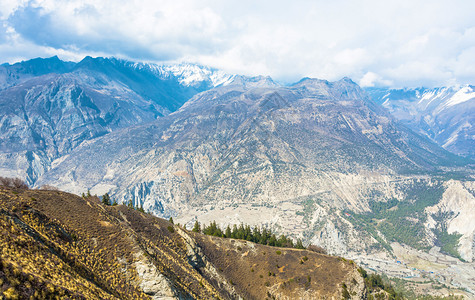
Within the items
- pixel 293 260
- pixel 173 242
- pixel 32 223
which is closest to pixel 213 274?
pixel 173 242

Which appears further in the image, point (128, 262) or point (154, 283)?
point (128, 262)

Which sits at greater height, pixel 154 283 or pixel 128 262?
pixel 128 262

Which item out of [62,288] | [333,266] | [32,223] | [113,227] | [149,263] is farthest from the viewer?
[333,266]

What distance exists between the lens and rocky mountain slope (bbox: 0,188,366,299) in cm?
2886

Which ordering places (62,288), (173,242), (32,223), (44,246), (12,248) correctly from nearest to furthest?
(62,288)
(12,248)
(44,246)
(32,223)
(173,242)

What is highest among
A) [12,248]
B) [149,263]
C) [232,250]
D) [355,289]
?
[12,248]

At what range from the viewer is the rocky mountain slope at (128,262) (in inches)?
1136

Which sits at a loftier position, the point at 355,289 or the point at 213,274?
the point at 213,274

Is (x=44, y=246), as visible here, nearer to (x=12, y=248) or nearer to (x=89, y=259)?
(x=12, y=248)

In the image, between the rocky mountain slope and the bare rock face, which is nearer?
the rocky mountain slope

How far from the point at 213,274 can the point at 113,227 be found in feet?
115

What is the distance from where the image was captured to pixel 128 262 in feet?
150

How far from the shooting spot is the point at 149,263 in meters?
46.3

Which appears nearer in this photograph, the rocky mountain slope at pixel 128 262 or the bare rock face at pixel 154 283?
the rocky mountain slope at pixel 128 262
